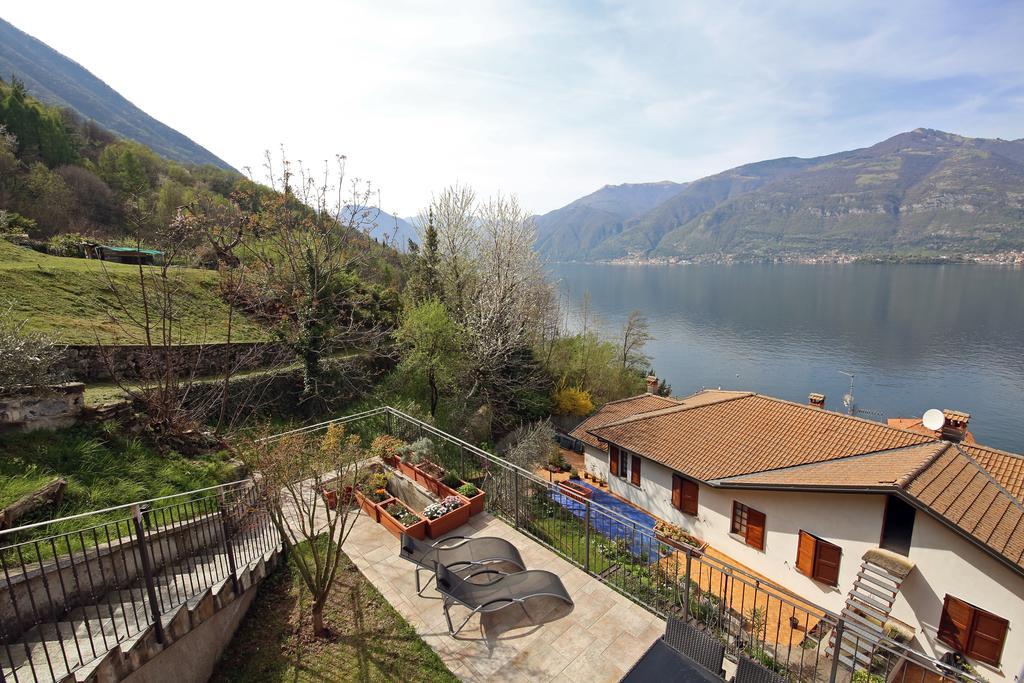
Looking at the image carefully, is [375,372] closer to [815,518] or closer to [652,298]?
[815,518]

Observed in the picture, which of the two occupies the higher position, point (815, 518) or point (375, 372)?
point (375, 372)

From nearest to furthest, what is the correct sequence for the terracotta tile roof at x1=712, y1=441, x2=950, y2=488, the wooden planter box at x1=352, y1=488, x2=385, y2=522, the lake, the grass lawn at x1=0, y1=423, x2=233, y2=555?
1. the grass lawn at x1=0, y1=423, x2=233, y2=555
2. the wooden planter box at x1=352, y1=488, x2=385, y2=522
3. the terracotta tile roof at x1=712, y1=441, x2=950, y2=488
4. the lake

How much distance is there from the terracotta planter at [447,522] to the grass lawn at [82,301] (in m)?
9.24

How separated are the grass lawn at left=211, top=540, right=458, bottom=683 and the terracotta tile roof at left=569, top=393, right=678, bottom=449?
17143mm

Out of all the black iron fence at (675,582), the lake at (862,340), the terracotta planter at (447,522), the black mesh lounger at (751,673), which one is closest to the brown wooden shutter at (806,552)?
the black iron fence at (675,582)

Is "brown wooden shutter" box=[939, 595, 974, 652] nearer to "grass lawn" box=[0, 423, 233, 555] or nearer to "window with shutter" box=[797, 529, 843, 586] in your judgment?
"window with shutter" box=[797, 529, 843, 586]

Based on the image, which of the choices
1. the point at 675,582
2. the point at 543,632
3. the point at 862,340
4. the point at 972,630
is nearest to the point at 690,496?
the point at 972,630

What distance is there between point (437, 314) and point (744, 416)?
13871 millimetres

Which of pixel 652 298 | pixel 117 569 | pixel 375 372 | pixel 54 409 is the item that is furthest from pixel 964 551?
pixel 652 298

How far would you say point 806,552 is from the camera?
14.3m

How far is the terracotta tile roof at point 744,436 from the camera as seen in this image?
15.6 metres

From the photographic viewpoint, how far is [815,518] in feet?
46.0

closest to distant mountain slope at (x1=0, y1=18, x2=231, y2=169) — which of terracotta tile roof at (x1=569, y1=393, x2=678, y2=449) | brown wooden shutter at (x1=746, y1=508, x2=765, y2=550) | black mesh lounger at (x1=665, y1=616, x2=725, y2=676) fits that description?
terracotta tile roof at (x1=569, y1=393, x2=678, y2=449)

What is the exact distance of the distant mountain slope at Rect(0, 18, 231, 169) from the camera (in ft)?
364
